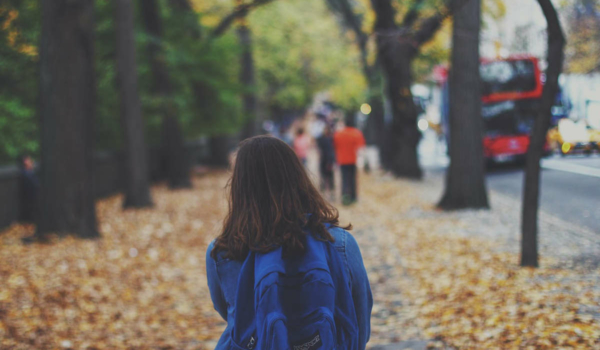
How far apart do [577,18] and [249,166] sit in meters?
14.5

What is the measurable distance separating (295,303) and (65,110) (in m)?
9.41

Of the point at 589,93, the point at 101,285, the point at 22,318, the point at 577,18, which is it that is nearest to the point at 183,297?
the point at 101,285

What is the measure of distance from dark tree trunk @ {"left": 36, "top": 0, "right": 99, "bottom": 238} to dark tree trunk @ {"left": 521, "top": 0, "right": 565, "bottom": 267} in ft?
24.1

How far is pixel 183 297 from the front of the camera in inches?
338

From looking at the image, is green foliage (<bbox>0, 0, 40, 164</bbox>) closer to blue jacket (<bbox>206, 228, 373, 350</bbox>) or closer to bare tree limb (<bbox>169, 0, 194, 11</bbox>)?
bare tree limb (<bbox>169, 0, 194, 11</bbox>)

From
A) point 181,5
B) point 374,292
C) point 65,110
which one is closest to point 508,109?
point 181,5

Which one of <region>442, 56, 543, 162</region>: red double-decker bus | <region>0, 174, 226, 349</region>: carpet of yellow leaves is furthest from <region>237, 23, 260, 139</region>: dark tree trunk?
<region>0, 174, 226, 349</region>: carpet of yellow leaves

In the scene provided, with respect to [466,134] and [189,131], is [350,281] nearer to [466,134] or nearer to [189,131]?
[466,134]

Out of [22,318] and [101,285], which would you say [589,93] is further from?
[22,318]

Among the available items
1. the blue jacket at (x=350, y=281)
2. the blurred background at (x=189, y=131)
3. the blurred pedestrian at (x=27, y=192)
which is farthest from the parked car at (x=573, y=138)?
the blurred pedestrian at (x=27, y=192)

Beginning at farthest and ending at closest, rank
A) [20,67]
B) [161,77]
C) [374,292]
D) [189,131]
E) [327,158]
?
[189,131] < [161,77] < [327,158] < [20,67] < [374,292]

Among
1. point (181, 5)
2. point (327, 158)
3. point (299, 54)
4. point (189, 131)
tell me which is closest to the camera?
point (327, 158)

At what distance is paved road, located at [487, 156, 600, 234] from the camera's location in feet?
36.8

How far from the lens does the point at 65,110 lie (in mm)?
10648
